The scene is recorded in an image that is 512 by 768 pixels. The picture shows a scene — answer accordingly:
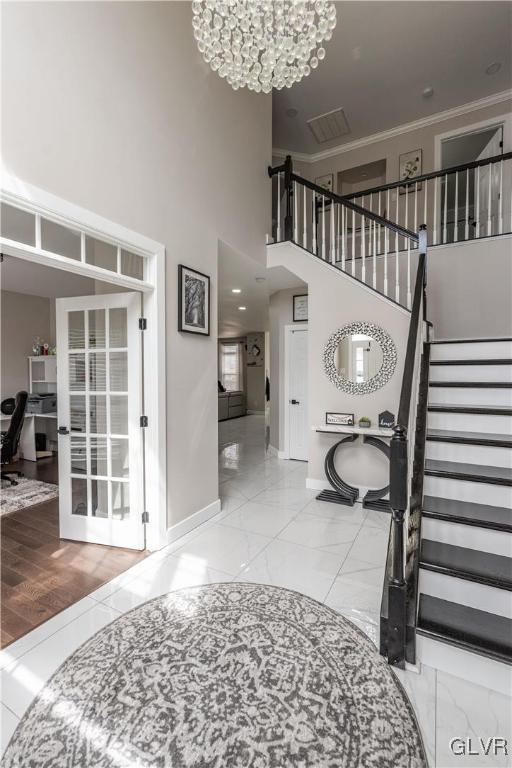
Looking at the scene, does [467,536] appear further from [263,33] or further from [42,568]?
[263,33]

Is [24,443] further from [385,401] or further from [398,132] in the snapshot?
[398,132]

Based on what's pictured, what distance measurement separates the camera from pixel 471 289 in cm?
409

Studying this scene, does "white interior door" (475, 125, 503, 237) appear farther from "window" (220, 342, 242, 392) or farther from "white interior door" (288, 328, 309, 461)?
"window" (220, 342, 242, 392)

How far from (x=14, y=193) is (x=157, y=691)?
8.10 feet

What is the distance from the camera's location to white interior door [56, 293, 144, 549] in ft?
8.89

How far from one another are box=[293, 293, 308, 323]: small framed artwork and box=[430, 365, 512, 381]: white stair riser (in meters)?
2.63

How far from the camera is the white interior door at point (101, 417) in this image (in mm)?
2711

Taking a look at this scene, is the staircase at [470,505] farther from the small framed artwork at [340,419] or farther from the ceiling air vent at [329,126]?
the ceiling air vent at [329,126]

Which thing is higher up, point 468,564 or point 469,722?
point 468,564

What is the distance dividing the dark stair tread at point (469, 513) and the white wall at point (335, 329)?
1.66m

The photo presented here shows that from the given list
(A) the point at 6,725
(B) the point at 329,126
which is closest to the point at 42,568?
(A) the point at 6,725

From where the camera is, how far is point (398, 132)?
17.9 feet

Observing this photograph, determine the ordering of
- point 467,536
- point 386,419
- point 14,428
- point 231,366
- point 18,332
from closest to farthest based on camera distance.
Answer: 1. point 467,536
2. point 386,419
3. point 14,428
4. point 18,332
5. point 231,366

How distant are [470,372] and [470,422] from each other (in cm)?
51
